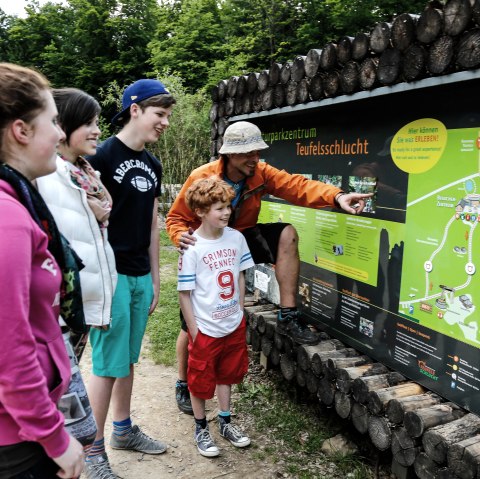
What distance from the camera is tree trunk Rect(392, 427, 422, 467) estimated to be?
9.70 feet

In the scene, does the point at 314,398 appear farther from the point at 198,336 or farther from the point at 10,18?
the point at 10,18

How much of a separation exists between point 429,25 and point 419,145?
72 cm

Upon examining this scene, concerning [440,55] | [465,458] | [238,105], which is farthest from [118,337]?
[238,105]

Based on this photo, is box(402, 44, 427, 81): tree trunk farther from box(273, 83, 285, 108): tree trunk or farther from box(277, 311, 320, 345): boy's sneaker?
box(277, 311, 320, 345): boy's sneaker

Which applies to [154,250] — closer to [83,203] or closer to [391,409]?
[83,203]

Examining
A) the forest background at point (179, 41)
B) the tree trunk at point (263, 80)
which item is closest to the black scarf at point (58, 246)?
the tree trunk at point (263, 80)

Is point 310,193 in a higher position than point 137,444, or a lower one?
higher

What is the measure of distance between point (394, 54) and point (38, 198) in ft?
8.04

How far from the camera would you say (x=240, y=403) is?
443cm

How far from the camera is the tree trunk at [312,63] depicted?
3934mm

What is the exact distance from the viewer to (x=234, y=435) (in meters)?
3.78

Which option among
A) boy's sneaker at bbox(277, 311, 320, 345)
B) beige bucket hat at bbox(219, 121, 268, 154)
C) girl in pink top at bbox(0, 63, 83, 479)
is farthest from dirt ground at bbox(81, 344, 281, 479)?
beige bucket hat at bbox(219, 121, 268, 154)

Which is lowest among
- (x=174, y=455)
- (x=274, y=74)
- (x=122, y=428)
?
(x=174, y=455)

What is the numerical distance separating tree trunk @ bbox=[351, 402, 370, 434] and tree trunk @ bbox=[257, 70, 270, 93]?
3.00 m
